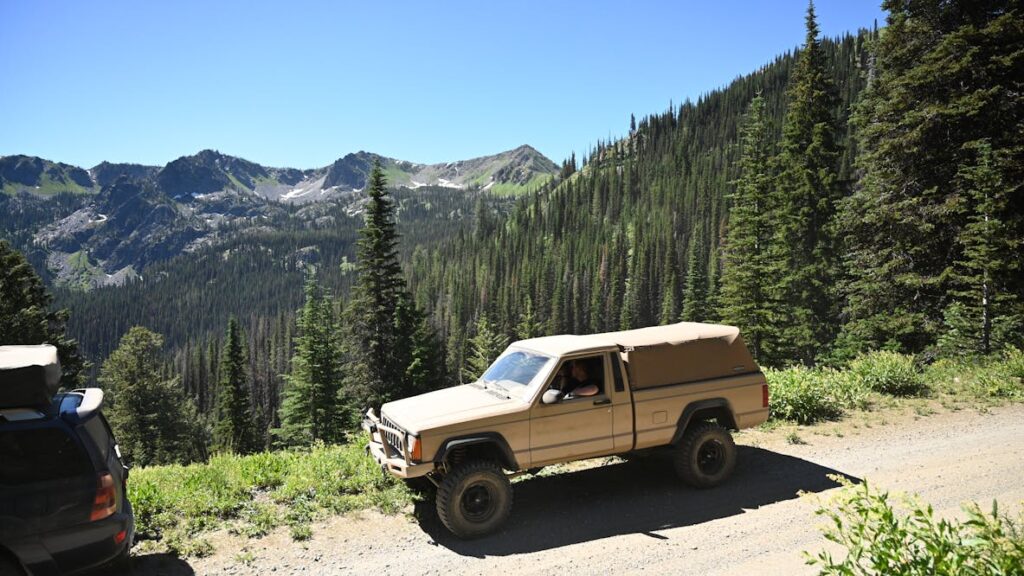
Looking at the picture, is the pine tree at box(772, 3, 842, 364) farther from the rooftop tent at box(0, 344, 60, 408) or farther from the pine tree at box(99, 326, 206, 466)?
the pine tree at box(99, 326, 206, 466)

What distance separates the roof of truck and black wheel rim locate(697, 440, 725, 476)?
157 cm

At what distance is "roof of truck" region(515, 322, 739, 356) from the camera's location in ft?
24.6

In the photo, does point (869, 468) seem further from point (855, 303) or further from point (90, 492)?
point (855, 303)

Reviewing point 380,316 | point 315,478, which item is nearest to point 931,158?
point 315,478

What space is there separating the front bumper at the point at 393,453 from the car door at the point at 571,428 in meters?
1.42

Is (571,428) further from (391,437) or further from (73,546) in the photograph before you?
(73,546)

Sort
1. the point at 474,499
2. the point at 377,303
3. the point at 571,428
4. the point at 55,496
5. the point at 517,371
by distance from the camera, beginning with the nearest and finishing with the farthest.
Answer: the point at 55,496 → the point at 474,499 → the point at 571,428 → the point at 517,371 → the point at 377,303

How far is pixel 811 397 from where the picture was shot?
10.9 m

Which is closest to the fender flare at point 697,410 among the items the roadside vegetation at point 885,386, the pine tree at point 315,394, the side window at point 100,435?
the roadside vegetation at point 885,386

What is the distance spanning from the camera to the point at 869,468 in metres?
8.33

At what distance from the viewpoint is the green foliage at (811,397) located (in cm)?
1088

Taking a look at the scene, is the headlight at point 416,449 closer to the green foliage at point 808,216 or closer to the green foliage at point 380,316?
the green foliage at point 380,316

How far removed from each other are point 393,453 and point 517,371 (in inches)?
79.8

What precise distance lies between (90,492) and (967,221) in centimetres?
2209
